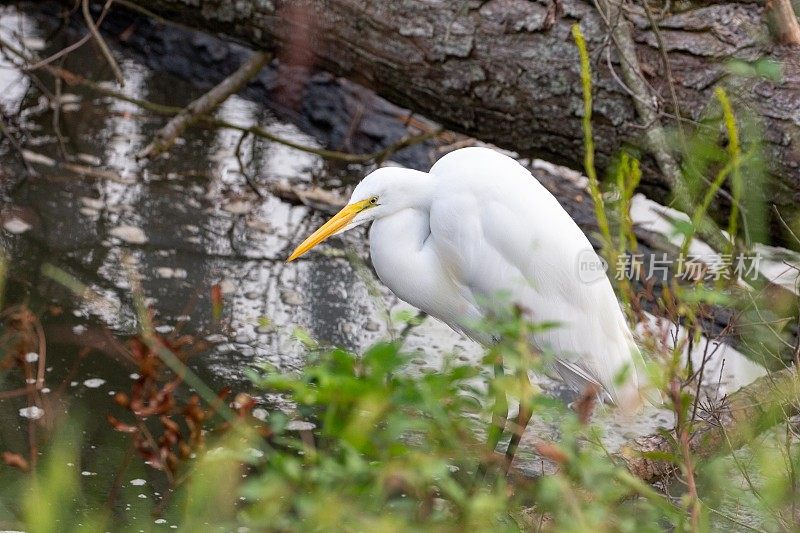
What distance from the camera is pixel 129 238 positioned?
12.0 ft

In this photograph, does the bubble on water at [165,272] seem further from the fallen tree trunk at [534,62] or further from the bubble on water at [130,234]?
the fallen tree trunk at [534,62]

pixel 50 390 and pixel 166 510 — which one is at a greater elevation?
pixel 50 390

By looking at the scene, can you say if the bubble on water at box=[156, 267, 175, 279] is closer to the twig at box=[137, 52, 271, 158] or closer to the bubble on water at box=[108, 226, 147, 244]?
the bubble on water at box=[108, 226, 147, 244]

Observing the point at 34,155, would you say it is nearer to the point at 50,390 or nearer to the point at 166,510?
the point at 50,390

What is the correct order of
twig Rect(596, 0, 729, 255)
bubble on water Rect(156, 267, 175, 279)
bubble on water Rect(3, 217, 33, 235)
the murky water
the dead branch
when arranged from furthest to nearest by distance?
1. bubble on water Rect(3, 217, 33, 235)
2. bubble on water Rect(156, 267, 175, 279)
3. the murky water
4. twig Rect(596, 0, 729, 255)
5. the dead branch

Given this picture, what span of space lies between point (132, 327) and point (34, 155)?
132cm

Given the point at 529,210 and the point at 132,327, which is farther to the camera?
the point at 132,327

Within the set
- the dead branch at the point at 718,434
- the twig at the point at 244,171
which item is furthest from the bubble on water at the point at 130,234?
the dead branch at the point at 718,434

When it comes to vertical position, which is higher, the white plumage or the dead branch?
the white plumage

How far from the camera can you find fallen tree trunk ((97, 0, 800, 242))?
2.86m

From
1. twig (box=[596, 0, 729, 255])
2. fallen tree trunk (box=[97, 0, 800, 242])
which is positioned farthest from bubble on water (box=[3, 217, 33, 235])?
twig (box=[596, 0, 729, 255])

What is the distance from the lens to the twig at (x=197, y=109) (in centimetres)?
369

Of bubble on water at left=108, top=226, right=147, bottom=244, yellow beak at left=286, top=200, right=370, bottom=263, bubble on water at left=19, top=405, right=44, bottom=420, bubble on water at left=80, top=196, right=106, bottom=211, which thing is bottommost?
bubble on water at left=19, top=405, right=44, bottom=420

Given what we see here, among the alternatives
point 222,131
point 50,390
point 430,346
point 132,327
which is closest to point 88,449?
point 50,390
